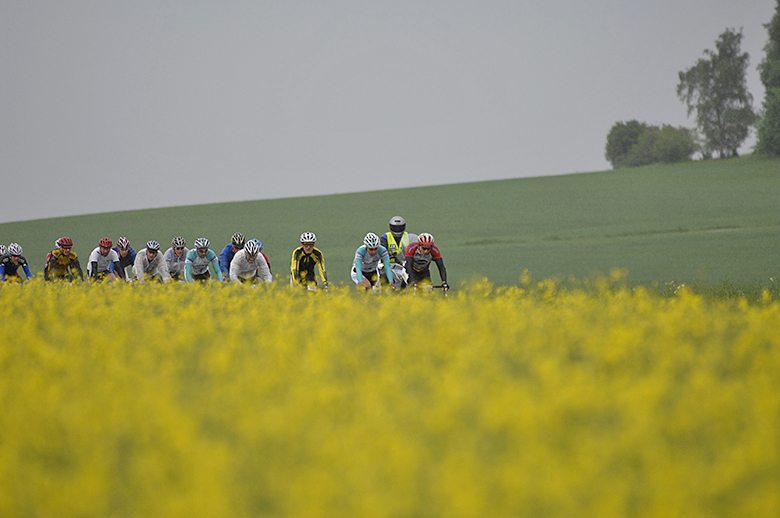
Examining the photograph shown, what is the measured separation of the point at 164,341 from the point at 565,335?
3634 millimetres

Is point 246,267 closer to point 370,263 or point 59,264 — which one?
point 370,263

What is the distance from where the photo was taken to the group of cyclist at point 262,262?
20.1 meters

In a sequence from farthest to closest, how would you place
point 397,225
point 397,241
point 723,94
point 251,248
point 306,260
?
point 723,94
point 397,241
point 397,225
point 306,260
point 251,248

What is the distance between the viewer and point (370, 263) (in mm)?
21266

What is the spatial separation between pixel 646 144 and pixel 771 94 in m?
44.6

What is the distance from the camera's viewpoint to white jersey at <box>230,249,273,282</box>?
2078 cm

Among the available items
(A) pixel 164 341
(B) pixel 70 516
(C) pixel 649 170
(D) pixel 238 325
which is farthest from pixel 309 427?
(C) pixel 649 170

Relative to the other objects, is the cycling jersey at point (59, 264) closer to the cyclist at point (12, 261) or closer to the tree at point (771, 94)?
the cyclist at point (12, 261)

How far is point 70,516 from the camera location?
19.3ft

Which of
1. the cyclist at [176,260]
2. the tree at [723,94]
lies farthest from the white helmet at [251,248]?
the tree at [723,94]

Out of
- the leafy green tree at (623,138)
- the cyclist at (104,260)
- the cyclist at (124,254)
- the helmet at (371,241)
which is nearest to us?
the helmet at (371,241)

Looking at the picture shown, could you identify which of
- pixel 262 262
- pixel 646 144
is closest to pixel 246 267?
pixel 262 262

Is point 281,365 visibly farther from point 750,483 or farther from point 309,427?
point 750,483

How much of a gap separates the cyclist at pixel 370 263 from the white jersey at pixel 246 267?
1595mm
